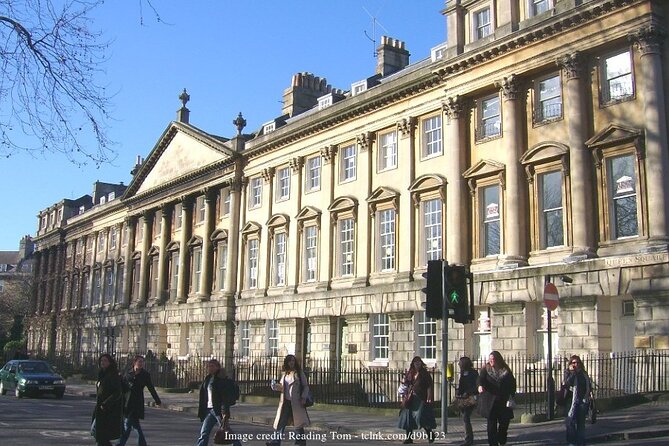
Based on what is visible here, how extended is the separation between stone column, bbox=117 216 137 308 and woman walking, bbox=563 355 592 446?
142 ft

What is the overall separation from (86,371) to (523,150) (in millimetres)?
31761

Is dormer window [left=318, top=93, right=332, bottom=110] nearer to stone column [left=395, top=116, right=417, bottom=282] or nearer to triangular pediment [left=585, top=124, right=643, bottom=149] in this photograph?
stone column [left=395, top=116, right=417, bottom=282]

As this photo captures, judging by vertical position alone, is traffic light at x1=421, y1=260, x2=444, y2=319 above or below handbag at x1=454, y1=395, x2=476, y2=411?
above

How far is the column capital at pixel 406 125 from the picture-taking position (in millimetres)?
30625

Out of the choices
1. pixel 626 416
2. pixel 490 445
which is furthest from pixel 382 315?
pixel 490 445

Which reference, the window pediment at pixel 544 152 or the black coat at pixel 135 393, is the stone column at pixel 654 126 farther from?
the black coat at pixel 135 393

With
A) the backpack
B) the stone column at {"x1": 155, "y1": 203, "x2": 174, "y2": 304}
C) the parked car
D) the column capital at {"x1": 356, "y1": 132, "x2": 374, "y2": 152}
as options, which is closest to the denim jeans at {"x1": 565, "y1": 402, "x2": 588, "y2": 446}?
the backpack

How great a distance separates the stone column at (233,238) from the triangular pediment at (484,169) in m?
17.3

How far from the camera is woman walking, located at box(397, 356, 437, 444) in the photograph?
14.5m

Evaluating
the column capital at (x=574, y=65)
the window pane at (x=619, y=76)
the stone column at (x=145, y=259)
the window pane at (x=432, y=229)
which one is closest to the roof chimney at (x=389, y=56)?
the window pane at (x=432, y=229)

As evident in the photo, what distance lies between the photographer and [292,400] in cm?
1146

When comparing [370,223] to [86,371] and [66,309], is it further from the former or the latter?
[66,309]

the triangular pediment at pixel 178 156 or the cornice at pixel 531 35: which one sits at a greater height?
the triangular pediment at pixel 178 156

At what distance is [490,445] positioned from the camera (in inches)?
516
